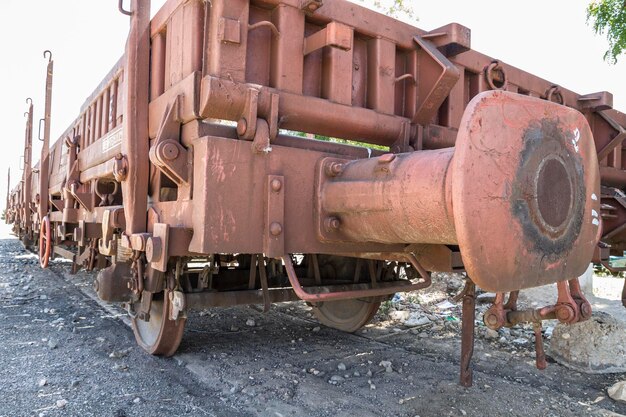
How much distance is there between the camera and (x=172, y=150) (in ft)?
7.22

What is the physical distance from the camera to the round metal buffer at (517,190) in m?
1.55

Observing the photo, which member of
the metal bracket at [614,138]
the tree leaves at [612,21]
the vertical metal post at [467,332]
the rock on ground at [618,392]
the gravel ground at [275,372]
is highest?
the tree leaves at [612,21]

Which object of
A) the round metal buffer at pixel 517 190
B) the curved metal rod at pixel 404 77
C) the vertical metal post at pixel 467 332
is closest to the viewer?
the round metal buffer at pixel 517 190

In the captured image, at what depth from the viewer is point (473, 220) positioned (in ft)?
5.05

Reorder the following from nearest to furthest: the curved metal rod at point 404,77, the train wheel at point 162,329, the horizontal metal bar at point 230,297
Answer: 1. the curved metal rod at point 404,77
2. the horizontal metal bar at point 230,297
3. the train wheel at point 162,329

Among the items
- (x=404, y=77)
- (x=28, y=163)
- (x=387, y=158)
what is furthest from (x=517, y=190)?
(x=28, y=163)

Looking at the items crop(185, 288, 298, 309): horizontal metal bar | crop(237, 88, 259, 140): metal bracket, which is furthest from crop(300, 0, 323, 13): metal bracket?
crop(185, 288, 298, 309): horizontal metal bar

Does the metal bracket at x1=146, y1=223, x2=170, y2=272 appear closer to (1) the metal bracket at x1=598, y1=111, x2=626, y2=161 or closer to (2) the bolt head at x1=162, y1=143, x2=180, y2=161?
(2) the bolt head at x1=162, y1=143, x2=180, y2=161

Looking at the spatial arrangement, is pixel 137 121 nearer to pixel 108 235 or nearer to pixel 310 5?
pixel 108 235

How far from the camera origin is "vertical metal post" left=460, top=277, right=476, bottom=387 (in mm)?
2506

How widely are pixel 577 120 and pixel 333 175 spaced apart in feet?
3.45

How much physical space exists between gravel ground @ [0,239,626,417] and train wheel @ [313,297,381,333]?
10 centimetres

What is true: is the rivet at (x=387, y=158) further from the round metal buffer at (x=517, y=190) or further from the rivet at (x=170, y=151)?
the rivet at (x=170, y=151)

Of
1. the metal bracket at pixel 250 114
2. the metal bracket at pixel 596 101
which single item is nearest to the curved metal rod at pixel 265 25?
the metal bracket at pixel 250 114
